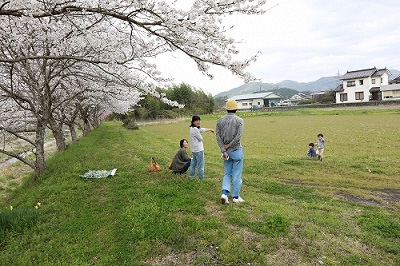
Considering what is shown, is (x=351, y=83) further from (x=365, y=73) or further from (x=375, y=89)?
(x=375, y=89)

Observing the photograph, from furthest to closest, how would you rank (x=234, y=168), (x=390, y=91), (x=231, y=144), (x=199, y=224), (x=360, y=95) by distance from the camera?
1. (x=360, y=95)
2. (x=390, y=91)
3. (x=234, y=168)
4. (x=231, y=144)
5. (x=199, y=224)

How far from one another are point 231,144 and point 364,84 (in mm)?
57604

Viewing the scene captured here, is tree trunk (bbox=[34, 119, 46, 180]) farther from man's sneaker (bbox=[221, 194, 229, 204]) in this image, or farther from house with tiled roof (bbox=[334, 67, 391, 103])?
house with tiled roof (bbox=[334, 67, 391, 103])

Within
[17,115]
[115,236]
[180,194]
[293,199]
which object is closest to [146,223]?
[115,236]

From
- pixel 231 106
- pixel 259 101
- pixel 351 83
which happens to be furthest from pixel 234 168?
pixel 259 101

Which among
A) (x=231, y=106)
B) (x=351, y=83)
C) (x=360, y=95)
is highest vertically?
(x=351, y=83)

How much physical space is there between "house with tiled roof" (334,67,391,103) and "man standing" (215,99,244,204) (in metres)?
56.2

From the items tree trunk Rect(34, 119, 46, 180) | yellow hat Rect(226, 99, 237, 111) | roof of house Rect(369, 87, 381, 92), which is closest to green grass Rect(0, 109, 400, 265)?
tree trunk Rect(34, 119, 46, 180)

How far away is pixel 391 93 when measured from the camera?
52.3 meters

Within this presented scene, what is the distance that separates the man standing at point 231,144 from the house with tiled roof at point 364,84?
56.2 metres

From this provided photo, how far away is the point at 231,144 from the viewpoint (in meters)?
5.68

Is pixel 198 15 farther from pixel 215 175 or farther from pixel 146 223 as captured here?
pixel 215 175

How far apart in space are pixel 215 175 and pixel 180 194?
313 cm

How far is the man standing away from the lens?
5.66 metres
